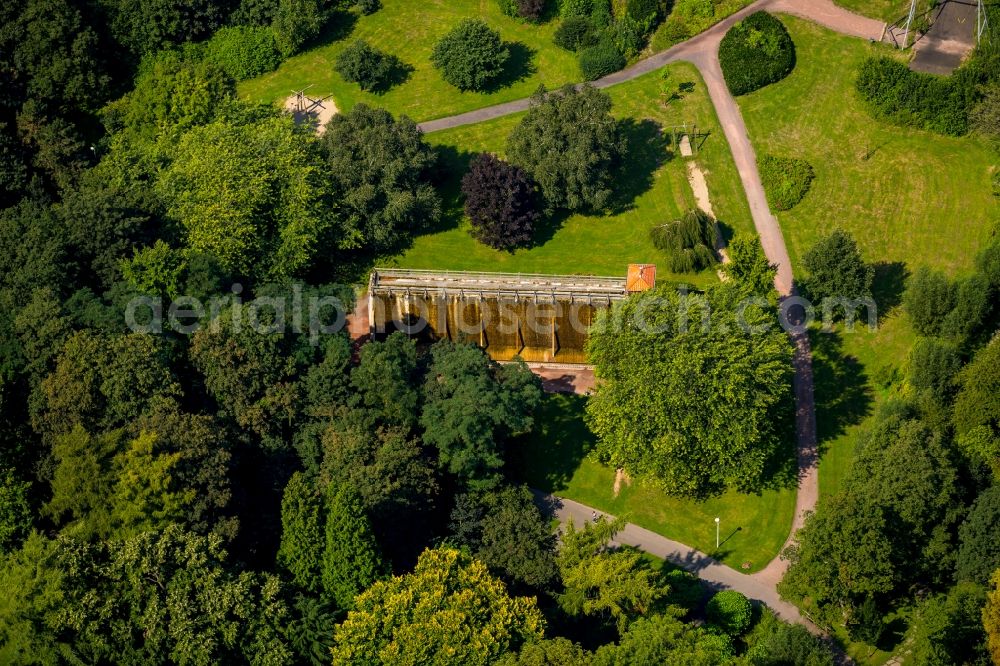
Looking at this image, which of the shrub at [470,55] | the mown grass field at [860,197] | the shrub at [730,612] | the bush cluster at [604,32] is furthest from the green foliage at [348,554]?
the bush cluster at [604,32]

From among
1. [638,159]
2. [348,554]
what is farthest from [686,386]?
[638,159]

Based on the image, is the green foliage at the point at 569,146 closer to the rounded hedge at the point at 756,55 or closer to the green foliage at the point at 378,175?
the green foliage at the point at 378,175

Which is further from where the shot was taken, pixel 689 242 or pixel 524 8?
pixel 524 8

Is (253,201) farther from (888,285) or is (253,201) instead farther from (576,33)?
(888,285)

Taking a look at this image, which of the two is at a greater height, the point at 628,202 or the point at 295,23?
the point at 295,23

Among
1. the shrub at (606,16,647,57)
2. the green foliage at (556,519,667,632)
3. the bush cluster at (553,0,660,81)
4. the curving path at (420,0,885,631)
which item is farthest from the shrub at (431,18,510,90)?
the green foliage at (556,519,667,632)

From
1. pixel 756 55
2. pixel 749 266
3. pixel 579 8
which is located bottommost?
pixel 749 266

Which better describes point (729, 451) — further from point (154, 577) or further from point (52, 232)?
point (52, 232)
